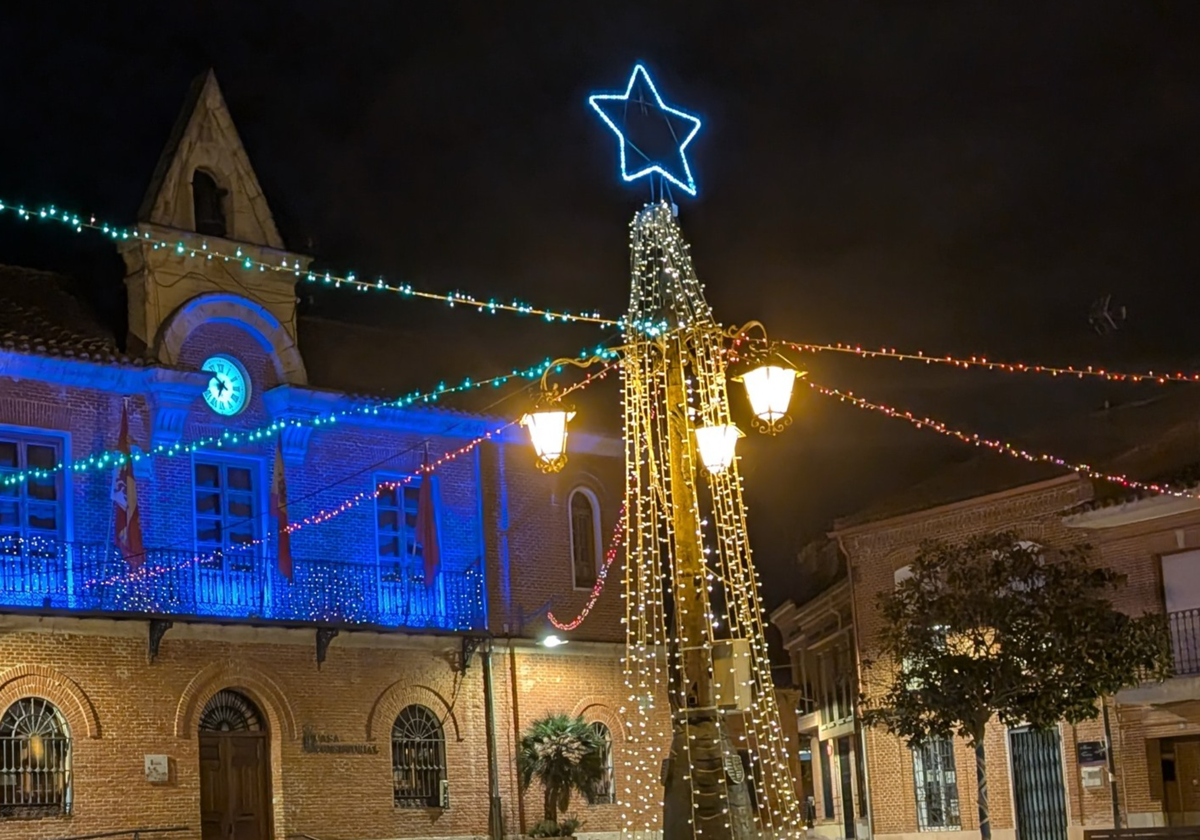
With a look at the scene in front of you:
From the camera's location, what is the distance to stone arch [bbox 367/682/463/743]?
2595 centimetres

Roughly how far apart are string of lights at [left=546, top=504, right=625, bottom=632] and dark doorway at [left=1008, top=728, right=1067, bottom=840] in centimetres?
861

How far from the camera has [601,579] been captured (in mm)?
29078

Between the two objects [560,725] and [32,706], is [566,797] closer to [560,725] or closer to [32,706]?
[560,725]

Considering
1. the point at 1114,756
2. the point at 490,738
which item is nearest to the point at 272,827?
the point at 490,738

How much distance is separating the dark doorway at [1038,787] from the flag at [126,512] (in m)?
16.8

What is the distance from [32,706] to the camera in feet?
74.1

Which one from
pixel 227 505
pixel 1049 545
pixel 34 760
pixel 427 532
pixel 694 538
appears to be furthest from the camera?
pixel 1049 545

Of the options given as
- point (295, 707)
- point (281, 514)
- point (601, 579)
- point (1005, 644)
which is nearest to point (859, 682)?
point (601, 579)

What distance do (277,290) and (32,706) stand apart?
23.5ft

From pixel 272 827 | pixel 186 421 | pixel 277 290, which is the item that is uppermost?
pixel 277 290

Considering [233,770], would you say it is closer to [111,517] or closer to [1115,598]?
[111,517]

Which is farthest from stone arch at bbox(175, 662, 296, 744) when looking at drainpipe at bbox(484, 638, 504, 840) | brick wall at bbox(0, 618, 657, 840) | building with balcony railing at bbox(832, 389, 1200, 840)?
building with balcony railing at bbox(832, 389, 1200, 840)

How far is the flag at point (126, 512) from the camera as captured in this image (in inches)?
910

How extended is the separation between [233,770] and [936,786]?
50.3 ft
